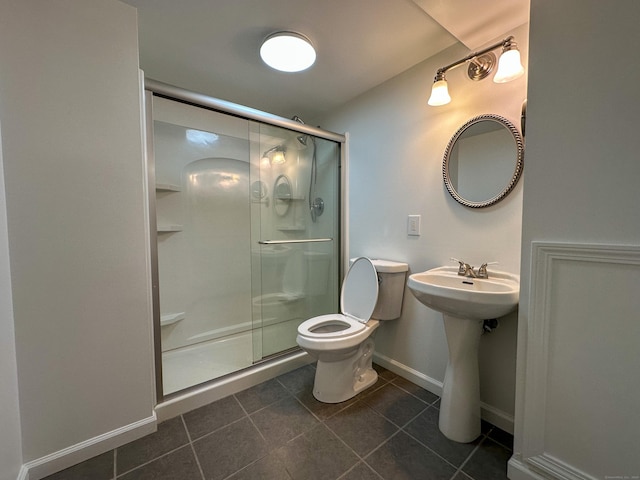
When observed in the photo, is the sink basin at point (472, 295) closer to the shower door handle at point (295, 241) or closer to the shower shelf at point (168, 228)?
the shower door handle at point (295, 241)

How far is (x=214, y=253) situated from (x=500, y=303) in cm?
222

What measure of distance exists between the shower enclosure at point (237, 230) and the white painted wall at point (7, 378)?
930mm

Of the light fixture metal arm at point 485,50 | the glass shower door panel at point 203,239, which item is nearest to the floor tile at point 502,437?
the glass shower door panel at point 203,239

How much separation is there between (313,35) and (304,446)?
7.11ft

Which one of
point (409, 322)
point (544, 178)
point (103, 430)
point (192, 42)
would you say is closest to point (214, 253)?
point (103, 430)

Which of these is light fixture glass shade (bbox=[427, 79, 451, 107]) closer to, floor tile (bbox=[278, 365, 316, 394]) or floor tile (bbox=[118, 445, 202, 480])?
floor tile (bbox=[278, 365, 316, 394])

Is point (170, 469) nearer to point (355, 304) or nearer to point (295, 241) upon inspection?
point (355, 304)

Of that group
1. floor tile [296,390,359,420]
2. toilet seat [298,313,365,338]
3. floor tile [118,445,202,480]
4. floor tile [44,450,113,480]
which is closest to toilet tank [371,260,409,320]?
toilet seat [298,313,365,338]

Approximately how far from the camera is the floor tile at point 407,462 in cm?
113

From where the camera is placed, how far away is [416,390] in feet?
5.65

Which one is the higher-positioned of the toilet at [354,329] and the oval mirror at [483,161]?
the oval mirror at [483,161]

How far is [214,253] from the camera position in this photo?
244 cm

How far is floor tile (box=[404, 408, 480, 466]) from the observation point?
1227 mm

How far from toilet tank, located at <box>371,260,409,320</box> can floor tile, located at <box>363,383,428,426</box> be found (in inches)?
18.6
